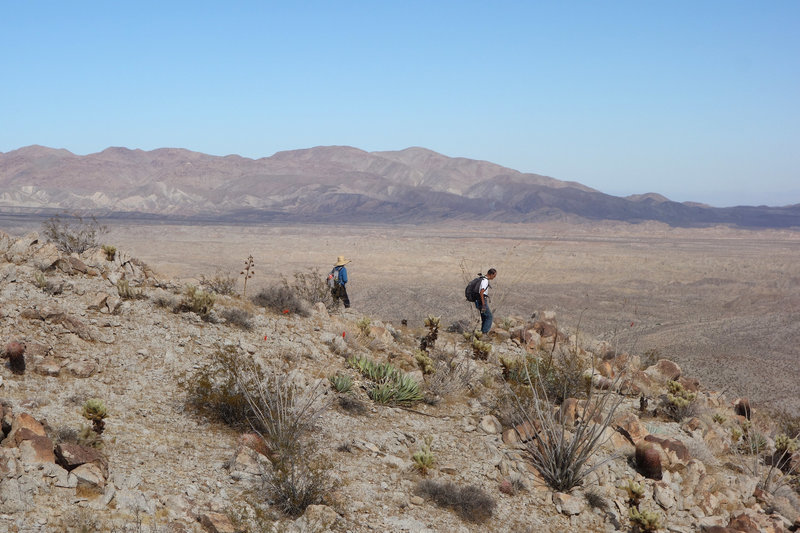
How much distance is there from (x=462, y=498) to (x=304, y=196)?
105 meters

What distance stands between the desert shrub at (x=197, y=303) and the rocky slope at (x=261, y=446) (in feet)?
0.46

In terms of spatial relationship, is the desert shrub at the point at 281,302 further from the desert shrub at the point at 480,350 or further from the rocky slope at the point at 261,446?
the desert shrub at the point at 480,350

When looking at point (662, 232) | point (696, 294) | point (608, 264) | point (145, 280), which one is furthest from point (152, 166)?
point (145, 280)

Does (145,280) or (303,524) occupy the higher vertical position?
(145,280)

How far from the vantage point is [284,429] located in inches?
230

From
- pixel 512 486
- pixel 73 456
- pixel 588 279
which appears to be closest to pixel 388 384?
pixel 512 486

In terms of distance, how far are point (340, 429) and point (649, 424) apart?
4.51 meters

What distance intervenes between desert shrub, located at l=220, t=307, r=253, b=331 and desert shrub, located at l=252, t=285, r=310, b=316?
1039mm

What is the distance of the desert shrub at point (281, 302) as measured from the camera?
10.6 metres

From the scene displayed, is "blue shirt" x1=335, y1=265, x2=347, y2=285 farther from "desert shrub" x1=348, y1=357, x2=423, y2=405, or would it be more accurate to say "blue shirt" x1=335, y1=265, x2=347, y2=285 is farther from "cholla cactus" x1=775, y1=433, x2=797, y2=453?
"cholla cactus" x1=775, y1=433, x2=797, y2=453

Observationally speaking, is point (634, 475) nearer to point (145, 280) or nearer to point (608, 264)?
point (145, 280)

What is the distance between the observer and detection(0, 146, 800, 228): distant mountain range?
94.1 meters

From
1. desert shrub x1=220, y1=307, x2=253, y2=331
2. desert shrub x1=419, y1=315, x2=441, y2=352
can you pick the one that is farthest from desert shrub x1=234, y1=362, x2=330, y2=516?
desert shrub x1=419, y1=315, x2=441, y2=352

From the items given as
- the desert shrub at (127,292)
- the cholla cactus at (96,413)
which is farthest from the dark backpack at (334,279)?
the cholla cactus at (96,413)
